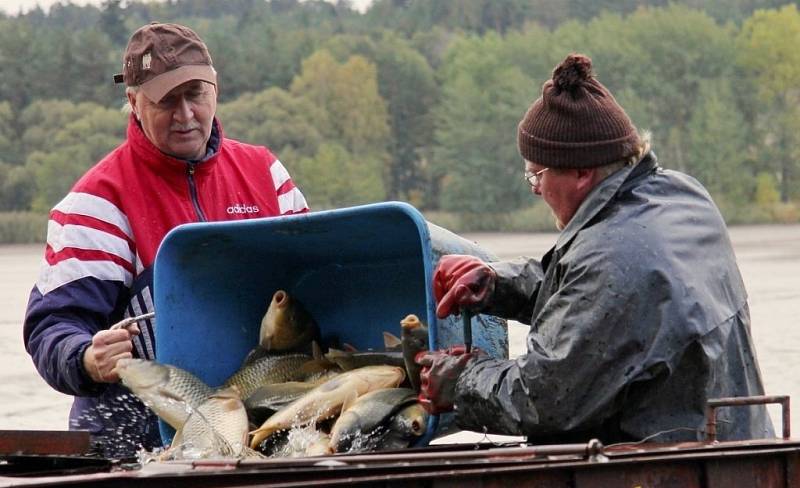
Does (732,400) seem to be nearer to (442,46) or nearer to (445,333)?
(445,333)

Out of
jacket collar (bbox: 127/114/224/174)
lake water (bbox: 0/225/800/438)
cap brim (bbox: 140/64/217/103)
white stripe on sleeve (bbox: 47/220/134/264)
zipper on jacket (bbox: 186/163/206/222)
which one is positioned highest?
cap brim (bbox: 140/64/217/103)

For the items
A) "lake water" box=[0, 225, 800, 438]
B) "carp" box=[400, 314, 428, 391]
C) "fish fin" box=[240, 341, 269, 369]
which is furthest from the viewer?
"lake water" box=[0, 225, 800, 438]

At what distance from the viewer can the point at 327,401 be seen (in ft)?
14.9

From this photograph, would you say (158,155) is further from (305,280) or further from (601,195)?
(601,195)

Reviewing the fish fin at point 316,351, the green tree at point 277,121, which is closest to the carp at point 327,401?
the fish fin at point 316,351

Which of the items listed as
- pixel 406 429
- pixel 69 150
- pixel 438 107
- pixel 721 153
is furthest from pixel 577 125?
pixel 438 107

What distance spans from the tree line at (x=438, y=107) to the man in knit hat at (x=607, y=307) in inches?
2072

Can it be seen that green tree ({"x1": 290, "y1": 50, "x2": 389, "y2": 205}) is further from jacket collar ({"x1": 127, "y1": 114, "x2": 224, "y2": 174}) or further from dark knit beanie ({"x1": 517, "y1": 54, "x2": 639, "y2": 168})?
dark knit beanie ({"x1": 517, "y1": 54, "x2": 639, "y2": 168})

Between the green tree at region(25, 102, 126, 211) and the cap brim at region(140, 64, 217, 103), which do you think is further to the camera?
the green tree at region(25, 102, 126, 211)

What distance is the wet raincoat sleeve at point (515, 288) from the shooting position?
423cm

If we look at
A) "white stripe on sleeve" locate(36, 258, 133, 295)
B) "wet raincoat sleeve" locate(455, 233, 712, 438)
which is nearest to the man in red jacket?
"white stripe on sleeve" locate(36, 258, 133, 295)

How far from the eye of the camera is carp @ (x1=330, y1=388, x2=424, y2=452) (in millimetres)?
4312

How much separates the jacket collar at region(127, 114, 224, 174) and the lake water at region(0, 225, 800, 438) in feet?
5.63

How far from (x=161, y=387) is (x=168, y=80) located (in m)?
1.00
